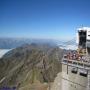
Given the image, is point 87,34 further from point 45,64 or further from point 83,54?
point 45,64

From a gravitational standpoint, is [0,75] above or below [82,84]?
below

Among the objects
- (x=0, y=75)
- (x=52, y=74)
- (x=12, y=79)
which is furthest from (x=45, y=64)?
(x=0, y=75)

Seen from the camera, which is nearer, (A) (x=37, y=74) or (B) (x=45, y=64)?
(A) (x=37, y=74)

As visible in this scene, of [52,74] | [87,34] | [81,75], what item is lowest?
[52,74]

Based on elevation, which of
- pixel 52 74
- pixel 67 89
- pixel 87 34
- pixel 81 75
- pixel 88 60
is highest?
pixel 87 34

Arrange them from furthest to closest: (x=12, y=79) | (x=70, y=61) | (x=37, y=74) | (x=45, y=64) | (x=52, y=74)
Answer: (x=12, y=79)
(x=45, y=64)
(x=52, y=74)
(x=37, y=74)
(x=70, y=61)

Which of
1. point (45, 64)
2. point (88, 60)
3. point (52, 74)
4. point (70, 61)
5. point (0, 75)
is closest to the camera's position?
point (88, 60)

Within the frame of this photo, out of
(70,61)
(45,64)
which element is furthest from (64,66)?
(45,64)

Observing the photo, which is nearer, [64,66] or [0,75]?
[64,66]

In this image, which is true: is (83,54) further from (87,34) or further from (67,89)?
(67,89)
